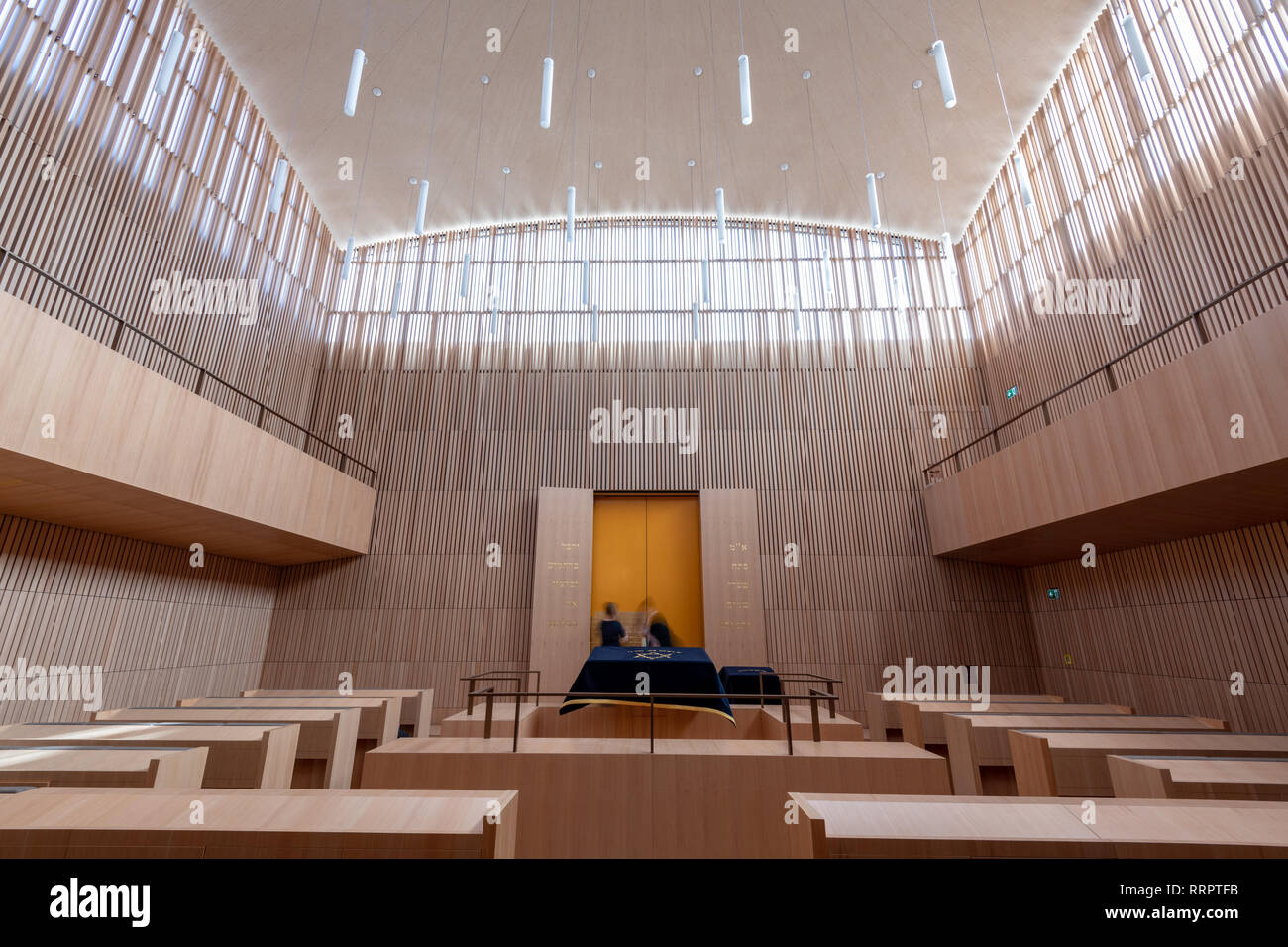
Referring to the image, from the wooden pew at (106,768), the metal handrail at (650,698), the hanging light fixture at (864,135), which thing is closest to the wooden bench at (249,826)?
the wooden pew at (106,768)

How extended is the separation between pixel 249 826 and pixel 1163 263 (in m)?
9.86

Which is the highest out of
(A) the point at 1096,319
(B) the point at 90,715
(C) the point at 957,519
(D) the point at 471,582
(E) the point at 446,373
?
(E) the point at 446,373

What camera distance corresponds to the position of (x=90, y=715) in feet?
21.5

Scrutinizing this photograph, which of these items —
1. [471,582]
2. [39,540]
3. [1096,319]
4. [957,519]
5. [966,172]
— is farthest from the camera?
[966,172]

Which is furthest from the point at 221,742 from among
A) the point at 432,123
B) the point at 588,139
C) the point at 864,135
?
the point at 864,135

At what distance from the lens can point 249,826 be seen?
196cm

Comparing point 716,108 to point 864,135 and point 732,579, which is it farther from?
point 732,579

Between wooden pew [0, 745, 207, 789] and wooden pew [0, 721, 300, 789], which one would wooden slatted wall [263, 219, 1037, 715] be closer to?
wooden pew [0, 721, 300, 789]

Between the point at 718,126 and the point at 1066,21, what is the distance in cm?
501

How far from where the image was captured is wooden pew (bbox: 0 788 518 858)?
1877 mm

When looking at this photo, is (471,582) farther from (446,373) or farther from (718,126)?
(718,126)

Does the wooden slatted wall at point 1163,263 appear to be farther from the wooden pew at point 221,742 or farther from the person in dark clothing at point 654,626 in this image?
the wooden pew at point 221,742
